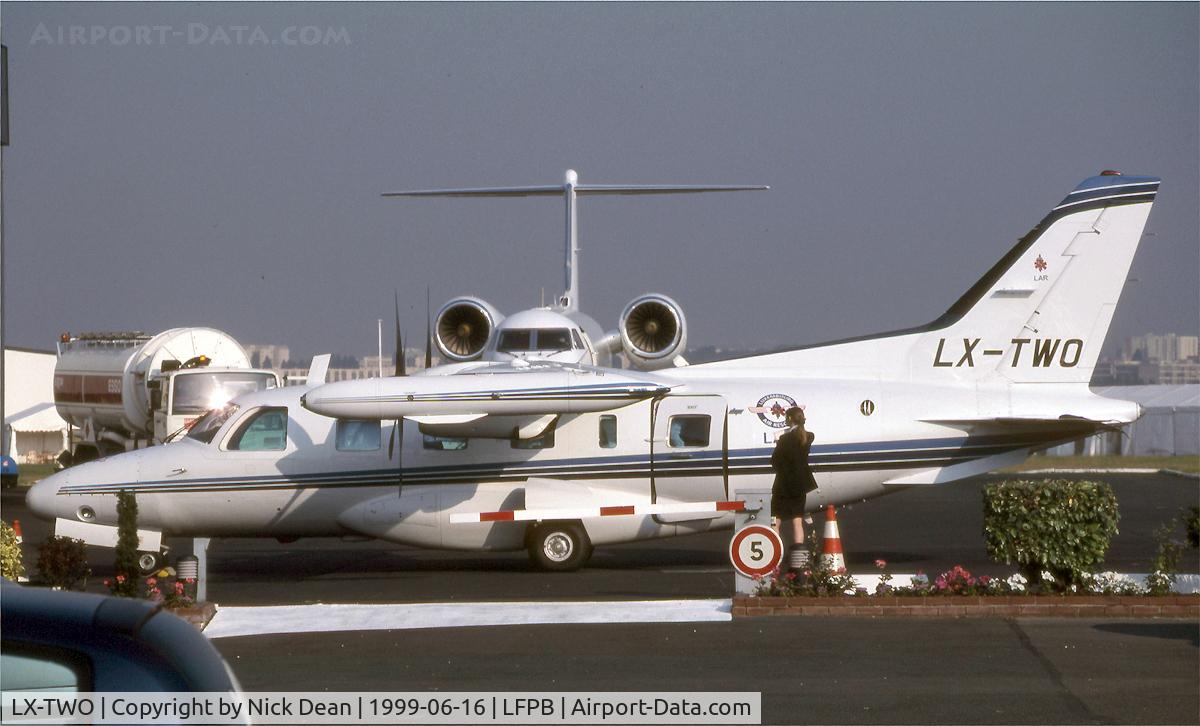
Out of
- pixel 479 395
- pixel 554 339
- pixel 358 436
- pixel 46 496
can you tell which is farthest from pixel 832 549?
pixel 46 496

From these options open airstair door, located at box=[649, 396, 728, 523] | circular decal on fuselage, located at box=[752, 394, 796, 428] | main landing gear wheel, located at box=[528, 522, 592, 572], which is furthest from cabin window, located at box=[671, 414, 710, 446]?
main landing gear wheel, located at box=[528, 522, 592, 572]

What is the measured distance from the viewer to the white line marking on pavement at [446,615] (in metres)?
12.4

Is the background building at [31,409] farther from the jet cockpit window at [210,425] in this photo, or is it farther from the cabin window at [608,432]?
the cabin window at [608,432]

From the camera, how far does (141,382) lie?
36.9 meters

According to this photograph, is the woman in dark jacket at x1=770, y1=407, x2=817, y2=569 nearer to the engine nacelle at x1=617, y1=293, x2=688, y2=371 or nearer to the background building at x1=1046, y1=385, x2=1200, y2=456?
the engine nacelle at x1=617, y1=293, x2=688, y2=371

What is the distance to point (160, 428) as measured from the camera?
3419cm

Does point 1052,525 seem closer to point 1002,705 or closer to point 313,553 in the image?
point 1002,705

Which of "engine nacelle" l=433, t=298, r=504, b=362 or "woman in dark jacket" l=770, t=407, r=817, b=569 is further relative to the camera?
"engine nacelle" l=433, t=298, r=504, b=362

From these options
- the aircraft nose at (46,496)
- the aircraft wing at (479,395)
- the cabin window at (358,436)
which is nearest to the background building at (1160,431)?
the aircraft wing at (479,395)

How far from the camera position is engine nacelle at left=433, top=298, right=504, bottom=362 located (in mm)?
24250

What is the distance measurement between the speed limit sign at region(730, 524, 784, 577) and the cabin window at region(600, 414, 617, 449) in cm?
444

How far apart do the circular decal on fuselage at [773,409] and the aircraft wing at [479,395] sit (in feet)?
4.77

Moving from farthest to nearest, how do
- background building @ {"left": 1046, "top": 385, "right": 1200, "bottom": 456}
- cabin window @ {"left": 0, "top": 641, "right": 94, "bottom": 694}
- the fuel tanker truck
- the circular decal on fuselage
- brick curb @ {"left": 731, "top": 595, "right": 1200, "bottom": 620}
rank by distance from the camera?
background building @ {"left": 1046, "top": 385, "right": 1200, "bottom": 456}
the fuel tanker truck
the circular decal on fuselage
brick curb @ {"left": 731, "top": 595, "right": 1200, "bottom": 620}
cabin window @ {"left": 0, "top": 641, "right": 94, "bottom": 694}

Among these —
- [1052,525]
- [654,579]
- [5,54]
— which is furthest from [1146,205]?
[5,54]
